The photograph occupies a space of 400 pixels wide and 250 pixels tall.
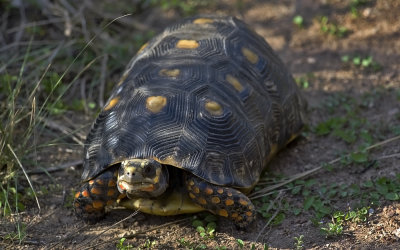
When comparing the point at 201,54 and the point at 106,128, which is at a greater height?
the point at 201,54

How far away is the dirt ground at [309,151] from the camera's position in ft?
12.2

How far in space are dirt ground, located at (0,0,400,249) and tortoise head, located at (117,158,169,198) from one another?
0.30 m

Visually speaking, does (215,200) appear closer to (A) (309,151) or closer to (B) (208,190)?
(B) (208,190)

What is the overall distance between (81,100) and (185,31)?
4.95 ft

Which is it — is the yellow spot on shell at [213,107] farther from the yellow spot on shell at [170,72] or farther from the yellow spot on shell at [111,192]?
the yellow spot on shell at [111,192]

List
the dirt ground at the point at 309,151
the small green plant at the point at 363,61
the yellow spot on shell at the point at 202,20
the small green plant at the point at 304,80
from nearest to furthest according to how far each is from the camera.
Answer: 1. the dirt ground at the point at 309,151
2. the yellow spot on shell at the point at 202,20
3. the small green plant at the point at 304,80
4. the small green plant at the point at 363,61

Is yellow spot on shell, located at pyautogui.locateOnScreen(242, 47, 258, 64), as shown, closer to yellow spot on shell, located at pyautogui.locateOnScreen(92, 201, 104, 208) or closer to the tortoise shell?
the tortoise shell

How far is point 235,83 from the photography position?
13.7ft

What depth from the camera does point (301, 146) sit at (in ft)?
15.9

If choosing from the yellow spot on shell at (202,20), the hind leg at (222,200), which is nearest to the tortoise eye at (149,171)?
the hind leg at (222,200)

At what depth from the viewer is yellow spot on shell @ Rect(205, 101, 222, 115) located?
389 cm

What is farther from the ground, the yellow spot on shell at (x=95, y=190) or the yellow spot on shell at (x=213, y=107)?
the yellow spot on shell at (x=213, y=107)

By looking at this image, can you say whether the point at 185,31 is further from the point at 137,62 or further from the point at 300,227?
the point at 300,227

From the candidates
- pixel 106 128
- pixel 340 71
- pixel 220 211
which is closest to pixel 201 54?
pixel 106 128
